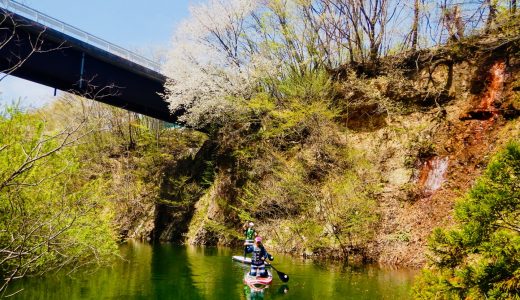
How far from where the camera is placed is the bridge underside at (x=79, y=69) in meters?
22.5

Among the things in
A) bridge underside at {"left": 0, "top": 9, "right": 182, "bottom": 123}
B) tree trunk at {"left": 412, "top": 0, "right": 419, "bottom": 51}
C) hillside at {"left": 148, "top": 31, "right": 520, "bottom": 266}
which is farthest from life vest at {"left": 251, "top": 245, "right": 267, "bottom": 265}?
tree trunk at {"left": 412, "top": 0, "right": 419, "bottom": 51}

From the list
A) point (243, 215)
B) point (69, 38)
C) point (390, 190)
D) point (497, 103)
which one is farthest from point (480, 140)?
point (69, 38)

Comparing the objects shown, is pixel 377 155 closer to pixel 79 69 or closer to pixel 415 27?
pixel 415 27

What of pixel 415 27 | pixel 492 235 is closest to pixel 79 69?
pixel 415 27

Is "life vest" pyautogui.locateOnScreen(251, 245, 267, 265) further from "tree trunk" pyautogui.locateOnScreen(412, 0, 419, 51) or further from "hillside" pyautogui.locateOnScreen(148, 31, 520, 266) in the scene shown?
"tree trunk" pyautogui.locateOnScreen(412, 0, 419, 51)

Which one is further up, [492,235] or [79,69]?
[79,69]

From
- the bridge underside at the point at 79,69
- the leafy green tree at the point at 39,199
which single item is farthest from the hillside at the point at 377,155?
the leafy green tree at the point at 39,199

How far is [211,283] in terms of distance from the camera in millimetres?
16391

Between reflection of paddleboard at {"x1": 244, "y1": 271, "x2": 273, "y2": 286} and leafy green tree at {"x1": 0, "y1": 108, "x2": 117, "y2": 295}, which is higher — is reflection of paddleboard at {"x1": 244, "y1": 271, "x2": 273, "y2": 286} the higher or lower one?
the lower one

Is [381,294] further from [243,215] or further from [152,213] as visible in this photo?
[152,213]

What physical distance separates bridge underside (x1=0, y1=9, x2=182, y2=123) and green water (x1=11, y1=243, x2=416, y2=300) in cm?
843

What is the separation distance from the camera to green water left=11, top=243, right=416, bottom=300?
45.6ft

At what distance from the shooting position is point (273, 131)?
29281 millimetres

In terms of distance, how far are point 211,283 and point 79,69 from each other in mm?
15930
